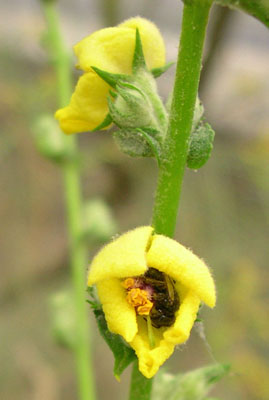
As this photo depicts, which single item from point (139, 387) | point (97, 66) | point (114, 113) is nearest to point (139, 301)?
point (139, 387)

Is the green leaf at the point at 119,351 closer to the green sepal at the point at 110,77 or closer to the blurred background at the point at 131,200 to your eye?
the green sepal at the point at 110,77

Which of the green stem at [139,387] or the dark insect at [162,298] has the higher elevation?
the dark insect at [162,298]

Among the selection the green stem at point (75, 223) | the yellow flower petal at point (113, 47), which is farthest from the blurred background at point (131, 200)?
the yellow flower petal at point (113, 47)

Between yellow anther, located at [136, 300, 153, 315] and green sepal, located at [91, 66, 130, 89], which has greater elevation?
green sepal, located at [91, 66, 130, 89]

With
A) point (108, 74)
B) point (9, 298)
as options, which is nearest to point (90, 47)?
point (108, 74)

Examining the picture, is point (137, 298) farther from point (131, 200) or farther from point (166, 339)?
point (131, 200)

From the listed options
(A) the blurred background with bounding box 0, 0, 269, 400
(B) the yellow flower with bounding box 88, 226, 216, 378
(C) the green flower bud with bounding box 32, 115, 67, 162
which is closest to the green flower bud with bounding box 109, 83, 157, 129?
(B) the yellow flower with bounding box 88, 226, 216, 378

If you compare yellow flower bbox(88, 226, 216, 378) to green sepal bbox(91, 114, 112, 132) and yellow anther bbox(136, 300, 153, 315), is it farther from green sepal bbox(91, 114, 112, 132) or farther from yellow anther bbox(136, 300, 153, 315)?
green sepal bbox(91, 114, 112, 132)

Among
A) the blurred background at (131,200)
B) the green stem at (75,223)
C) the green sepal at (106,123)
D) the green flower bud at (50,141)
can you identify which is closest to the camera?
the green sepal at (106,123)
